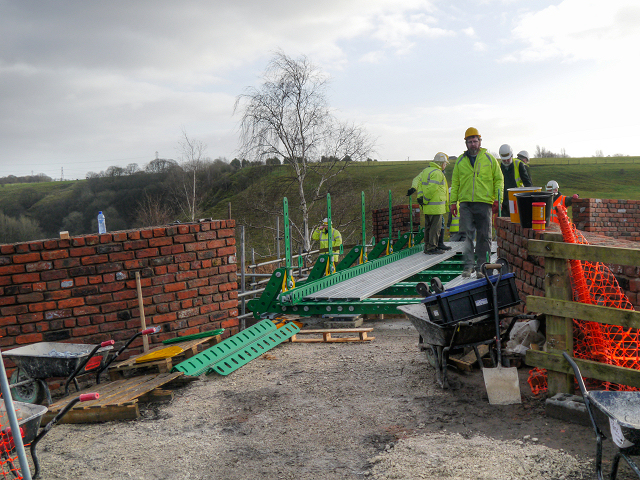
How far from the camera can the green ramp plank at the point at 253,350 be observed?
5.12 metres

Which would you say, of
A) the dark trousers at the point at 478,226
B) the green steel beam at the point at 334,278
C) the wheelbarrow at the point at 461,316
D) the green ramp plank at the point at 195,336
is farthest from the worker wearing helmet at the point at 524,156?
the green ramp plank at the point at 195,336

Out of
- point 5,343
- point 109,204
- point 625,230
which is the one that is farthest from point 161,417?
point 109,204

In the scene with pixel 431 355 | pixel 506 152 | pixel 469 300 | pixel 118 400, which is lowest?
pixel 118 400

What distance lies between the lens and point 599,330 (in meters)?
3.60

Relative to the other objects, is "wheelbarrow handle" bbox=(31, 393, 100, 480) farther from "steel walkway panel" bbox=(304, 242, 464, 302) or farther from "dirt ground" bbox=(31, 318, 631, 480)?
"steel walkway panel" bbox=(304, 242, 464, 302)

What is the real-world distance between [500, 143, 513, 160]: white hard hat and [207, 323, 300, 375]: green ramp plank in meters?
5.21

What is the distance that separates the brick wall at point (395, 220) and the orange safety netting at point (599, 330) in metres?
8.97

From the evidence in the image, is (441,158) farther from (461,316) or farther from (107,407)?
(107,407)

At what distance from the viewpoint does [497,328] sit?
3.92 metres

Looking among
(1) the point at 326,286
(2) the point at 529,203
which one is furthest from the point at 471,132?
(1) the point at 326,286

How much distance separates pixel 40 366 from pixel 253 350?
2.17 meters

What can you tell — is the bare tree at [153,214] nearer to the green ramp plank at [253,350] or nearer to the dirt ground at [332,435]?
the green ramp plank at [253,350]

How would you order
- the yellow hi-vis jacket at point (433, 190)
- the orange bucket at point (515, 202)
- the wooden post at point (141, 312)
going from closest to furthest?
the orange bucket at point (515, 202) < the wooden post at point (141, 312) < the yellow hi-vis jacket at point (433, 190)

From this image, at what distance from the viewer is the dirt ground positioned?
3.04 metres
